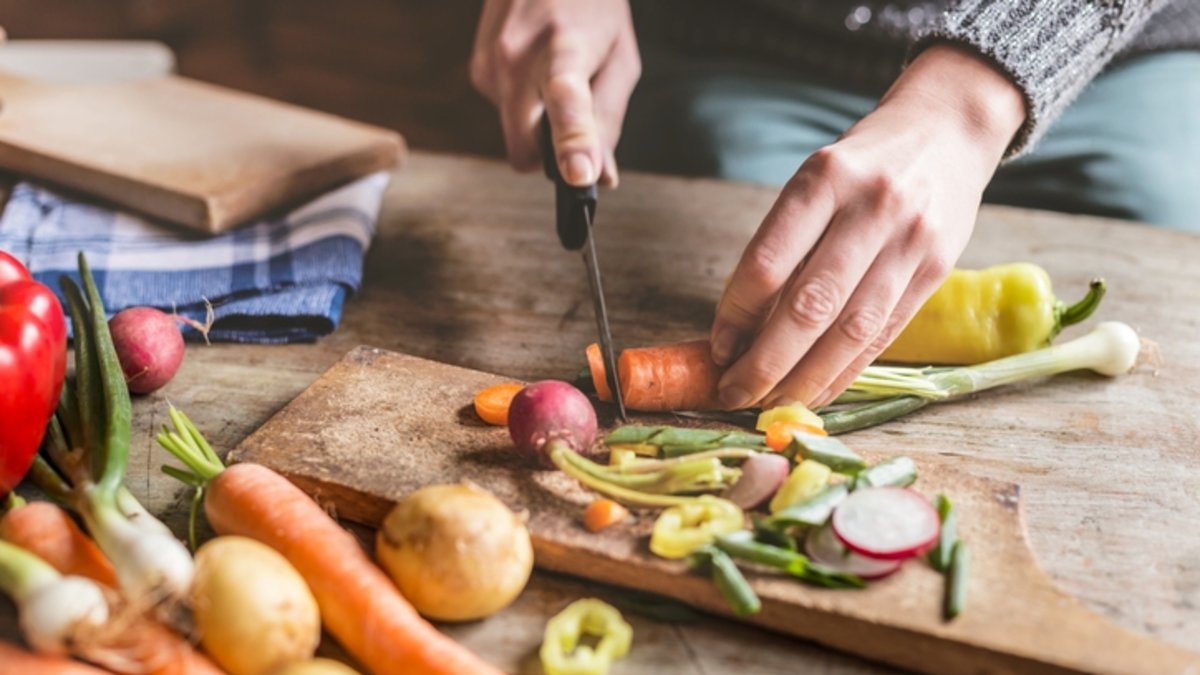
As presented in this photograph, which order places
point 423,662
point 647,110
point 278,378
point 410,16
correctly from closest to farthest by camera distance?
point 423,662, point 278,378, point 647,110, point 410,16

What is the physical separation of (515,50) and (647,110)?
0.58 m

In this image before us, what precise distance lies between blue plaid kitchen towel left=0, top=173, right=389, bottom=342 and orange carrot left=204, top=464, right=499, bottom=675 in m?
0.53

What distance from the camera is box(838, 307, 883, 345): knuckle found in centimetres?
135

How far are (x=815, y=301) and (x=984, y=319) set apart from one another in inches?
15.6

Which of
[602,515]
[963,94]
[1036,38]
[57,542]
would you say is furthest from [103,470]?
[1036,38]

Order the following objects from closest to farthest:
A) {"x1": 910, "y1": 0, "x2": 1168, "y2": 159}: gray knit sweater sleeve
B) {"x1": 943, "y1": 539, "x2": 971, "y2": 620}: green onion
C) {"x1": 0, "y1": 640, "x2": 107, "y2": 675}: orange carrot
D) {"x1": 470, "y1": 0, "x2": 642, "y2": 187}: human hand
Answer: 1. {"x1": 0, "y1": 640, "x2": 107, "y2": 675}: orange carrot
2. {"x1": 943, "y1": 539, "x2": 971, "y2": 620}: green onion
3. {"x1": 910, "y1": 0, "x2": 1168, "y2": 159}: gray knit sweater sleeve
4. {"x1": 470, "y1": 0, "x2": 642, "y2": 187}: human hand

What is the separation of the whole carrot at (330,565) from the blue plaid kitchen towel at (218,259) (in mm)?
478

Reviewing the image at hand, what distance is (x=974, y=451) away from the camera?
1.42 m

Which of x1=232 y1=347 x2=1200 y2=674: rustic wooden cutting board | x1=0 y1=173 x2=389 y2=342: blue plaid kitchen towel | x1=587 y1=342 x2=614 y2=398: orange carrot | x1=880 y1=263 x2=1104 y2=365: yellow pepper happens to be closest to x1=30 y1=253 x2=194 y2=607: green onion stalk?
x1=232 y1=347 x2=1200 y2=674: rustic wooden cutting board

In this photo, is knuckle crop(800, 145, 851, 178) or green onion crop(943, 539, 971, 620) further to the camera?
knuckle crop(800, 145, 851, 178)

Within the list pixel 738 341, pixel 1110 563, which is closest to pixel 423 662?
pixel 738 341

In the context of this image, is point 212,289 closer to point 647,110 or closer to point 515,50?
point 515,50

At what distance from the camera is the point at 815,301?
1312mm

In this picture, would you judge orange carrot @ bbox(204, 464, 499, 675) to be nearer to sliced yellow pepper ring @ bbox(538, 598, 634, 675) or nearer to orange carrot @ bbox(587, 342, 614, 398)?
sliced yellow pepper ring @ bbox(538, 598, 634, 675)
